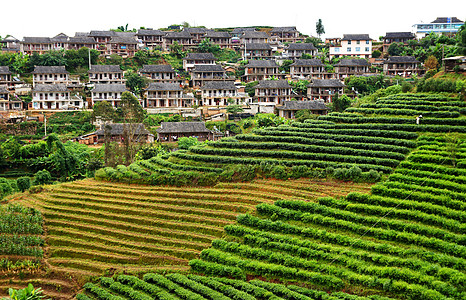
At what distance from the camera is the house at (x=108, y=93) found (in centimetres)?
7325

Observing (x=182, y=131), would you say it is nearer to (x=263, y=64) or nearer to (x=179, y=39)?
(x=263, y=64)

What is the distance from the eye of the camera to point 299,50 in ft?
307

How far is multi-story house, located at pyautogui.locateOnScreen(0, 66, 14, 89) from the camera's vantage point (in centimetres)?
7625

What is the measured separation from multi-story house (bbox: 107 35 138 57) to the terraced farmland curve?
59.5 metres

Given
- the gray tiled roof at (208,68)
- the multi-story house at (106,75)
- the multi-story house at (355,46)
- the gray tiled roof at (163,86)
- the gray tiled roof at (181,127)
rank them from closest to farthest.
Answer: the gray tiled roof at (181,127) → the gray tiled roof at (163,86) → the multi-story house at (106,75) → the gray tiled roof at (208,68) → the multi-story house at (355,46)

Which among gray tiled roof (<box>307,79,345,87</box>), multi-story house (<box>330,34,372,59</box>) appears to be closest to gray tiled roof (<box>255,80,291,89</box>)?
gray tiled roof (<box>307,79,345,87</box>)

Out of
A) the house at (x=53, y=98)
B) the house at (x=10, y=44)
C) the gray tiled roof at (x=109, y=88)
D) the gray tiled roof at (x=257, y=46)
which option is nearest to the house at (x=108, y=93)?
the gray tiled roof at (x=109, y=88)

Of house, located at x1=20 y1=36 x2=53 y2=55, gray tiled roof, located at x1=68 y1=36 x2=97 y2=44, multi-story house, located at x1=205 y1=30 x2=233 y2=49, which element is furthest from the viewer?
multi-story house, located at x1=205 y1=30 x2=233 y2=49

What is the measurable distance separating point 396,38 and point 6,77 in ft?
224

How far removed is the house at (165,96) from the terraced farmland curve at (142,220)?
124ft

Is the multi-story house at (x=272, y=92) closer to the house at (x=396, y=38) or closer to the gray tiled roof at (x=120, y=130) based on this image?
the gray tiled roof at (x=120, y=130)

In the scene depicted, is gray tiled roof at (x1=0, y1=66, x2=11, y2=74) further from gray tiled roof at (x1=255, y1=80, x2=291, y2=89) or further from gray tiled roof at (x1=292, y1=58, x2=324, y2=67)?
gray tiled roof at (x1=292, y1=58, x2=324, y2=67)

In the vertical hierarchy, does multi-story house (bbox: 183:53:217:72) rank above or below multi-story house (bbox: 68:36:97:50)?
below

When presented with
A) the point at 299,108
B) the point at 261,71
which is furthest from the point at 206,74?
the point at 299,108
